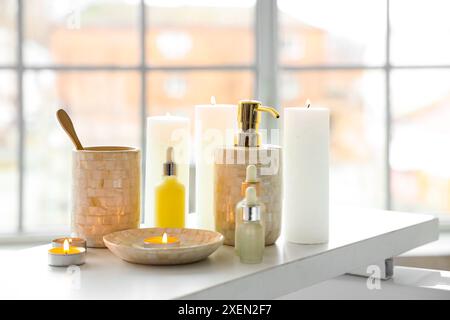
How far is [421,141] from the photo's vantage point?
2.49 m

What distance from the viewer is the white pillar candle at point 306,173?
1.27 m

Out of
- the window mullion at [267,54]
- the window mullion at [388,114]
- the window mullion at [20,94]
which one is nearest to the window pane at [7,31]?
the window mullion at [20,94]

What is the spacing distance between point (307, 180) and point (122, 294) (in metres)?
0.44

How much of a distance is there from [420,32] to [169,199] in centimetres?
147

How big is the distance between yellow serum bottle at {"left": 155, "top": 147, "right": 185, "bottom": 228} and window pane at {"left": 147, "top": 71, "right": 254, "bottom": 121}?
3.54 ft

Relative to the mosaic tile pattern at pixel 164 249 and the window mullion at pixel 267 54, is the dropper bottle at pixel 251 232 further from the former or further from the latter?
the window mullion at pixel 267 54

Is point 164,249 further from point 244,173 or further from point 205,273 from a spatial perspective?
point 244,173

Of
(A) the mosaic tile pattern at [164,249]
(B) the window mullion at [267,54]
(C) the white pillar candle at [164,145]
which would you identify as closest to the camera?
(A) the mosaic tile pattern at [164,249]

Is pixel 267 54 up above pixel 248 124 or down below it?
above

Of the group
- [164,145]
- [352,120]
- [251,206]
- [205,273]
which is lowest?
[205,273]

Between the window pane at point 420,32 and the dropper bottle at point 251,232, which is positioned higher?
the window pane at point 420,32

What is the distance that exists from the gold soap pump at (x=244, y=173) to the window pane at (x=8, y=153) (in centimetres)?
124

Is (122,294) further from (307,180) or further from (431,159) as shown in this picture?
(431,159)

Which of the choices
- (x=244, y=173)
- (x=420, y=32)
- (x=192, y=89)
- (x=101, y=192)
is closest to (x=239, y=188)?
(x=244, y=173)
